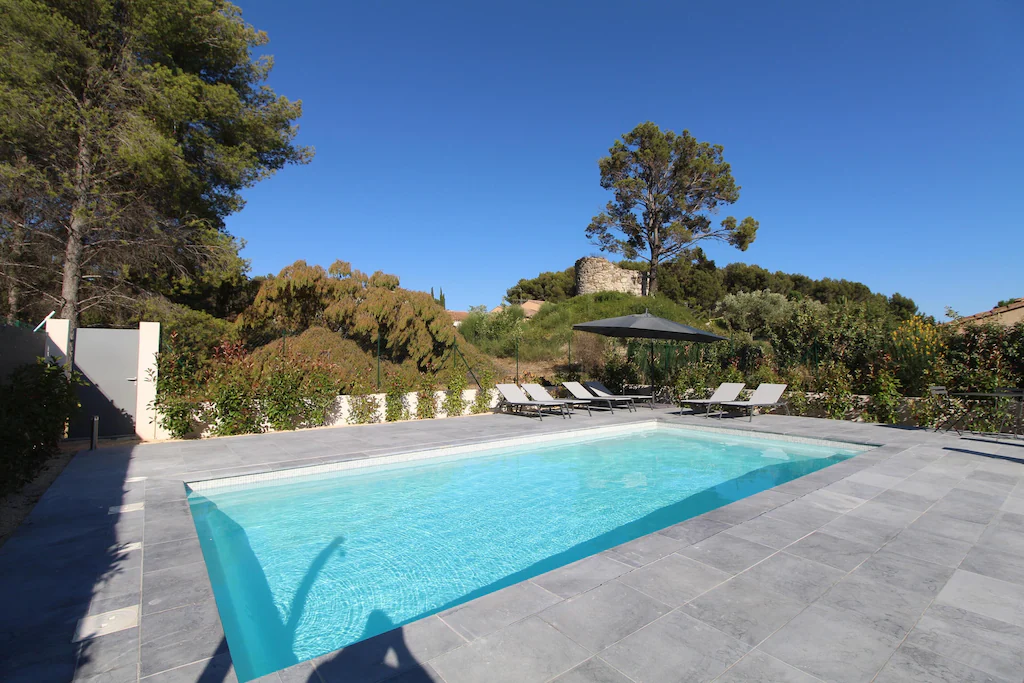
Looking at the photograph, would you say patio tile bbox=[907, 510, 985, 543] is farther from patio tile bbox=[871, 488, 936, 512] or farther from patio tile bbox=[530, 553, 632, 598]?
patio tile bbox=[530, 553, 632, 598]

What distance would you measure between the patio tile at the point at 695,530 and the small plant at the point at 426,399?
698 cm

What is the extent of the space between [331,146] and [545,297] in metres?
30.1

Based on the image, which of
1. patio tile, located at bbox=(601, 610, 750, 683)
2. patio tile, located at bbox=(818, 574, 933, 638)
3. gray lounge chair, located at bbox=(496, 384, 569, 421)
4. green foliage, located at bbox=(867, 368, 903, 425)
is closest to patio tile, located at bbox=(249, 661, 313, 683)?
patio tile, located at bbox=(601, 610, 750, 683)

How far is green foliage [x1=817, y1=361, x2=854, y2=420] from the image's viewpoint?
32.0ft

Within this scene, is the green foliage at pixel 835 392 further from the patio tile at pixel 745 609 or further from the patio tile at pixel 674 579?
the patio tile at pixel 745 609

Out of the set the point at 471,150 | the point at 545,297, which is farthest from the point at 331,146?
the point at 545,297

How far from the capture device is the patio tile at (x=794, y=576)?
2602mm

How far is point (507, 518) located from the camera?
15.9ft

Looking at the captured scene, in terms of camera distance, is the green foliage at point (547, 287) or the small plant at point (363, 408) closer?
the small plant at point (363, 408)

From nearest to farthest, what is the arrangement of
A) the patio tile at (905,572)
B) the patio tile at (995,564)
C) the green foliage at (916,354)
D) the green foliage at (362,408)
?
the patio tile at (905,572)
the patio tile at (995,564)
the green foliage at (916,354)
the green foliage at (362,408)

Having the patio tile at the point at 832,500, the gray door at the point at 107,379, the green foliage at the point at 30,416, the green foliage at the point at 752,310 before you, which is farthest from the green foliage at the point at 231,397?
the green foliage at the point at 752,310

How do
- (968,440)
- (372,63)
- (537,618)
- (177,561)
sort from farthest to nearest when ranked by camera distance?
(372,63)
(968,440)
(177,561)
(537,618)

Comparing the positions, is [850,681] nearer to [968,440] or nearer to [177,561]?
[177,561]

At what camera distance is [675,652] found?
2.02 m
